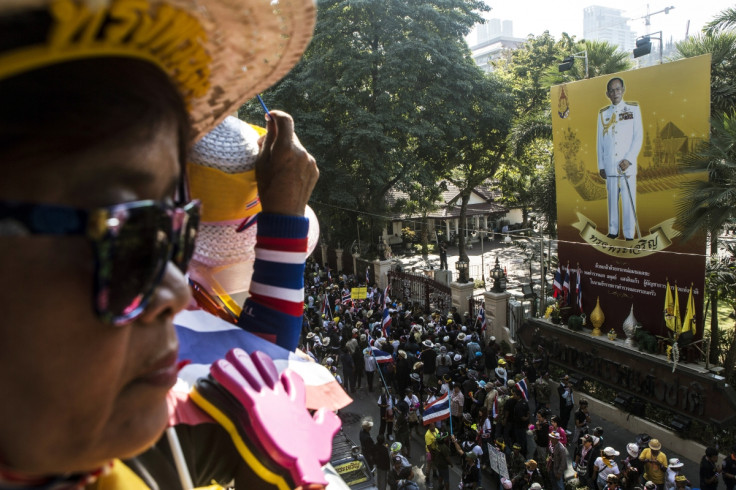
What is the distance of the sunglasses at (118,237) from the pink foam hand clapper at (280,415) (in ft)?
1.96

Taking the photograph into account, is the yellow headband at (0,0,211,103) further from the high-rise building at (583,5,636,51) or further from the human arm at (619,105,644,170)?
the high-rise building at (583,5,636,51)

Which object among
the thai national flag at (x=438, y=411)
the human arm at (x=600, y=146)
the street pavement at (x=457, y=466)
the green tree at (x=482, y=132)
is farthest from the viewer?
the green tree at (x=482, y=132)

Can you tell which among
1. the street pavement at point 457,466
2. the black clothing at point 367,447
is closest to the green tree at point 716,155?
the street pavement at point 457,466

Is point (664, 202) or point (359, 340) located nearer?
point (664, 202)

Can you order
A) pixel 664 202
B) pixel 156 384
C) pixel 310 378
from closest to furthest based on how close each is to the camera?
pixel 156 384, pixel 310 378, pixel 664 202

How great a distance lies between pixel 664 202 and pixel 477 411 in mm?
5260

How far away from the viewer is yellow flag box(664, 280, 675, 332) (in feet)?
31.1

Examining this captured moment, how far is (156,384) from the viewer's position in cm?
90

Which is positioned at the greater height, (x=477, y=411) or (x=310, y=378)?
(x=310, y=378)

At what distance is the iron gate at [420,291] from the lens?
50.3ft

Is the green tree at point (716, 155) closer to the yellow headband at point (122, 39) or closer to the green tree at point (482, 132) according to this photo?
the green tree at point (482, 132)

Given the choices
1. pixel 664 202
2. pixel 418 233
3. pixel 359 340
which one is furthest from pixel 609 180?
pixel 418 233

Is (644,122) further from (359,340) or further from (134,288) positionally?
(134,288)

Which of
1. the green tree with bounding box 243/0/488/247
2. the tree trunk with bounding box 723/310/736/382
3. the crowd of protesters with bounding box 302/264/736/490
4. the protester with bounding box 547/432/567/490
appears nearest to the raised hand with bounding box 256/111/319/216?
the crowd of protesters with bounding box 302/264/736/490
